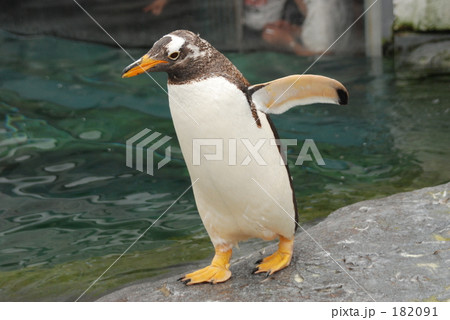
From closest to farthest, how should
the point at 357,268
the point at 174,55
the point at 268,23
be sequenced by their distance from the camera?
1. the point at 174,55
2. the point at 357,268
3. the point at 268,23

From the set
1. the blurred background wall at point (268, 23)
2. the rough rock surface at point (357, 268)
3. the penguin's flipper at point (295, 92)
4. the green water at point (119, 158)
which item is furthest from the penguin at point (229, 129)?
the blurred background wall at point (268, 23)

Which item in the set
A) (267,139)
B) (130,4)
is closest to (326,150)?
(267,139)

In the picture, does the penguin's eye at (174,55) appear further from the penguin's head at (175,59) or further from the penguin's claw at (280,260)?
the penguin's claw at (280,260)

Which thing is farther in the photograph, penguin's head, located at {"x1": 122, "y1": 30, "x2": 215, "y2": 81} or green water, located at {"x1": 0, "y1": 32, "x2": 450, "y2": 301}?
green water, located at {"x1": 0, "y1": 32, "x2": 450, "y2": 301}

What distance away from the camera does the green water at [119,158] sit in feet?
12.3

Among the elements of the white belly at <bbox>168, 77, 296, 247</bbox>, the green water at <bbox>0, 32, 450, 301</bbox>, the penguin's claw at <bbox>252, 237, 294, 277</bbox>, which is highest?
the white belly at <bbox>168, 77, 296, 247</bbox>

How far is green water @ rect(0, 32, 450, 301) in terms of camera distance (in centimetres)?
374

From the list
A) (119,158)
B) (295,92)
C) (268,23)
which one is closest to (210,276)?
(295,92)

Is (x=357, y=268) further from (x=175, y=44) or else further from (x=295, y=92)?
(x=175, y=44)

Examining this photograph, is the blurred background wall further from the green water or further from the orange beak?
the orange beak

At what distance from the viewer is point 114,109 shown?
6754 millimetres

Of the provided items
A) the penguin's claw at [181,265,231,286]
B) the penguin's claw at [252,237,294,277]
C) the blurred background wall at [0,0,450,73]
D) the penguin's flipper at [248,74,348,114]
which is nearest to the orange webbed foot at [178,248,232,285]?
the penguin's claw at [181,265,231,286]

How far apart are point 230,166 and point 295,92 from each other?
36 cm

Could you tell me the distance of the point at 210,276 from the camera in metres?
2.68
